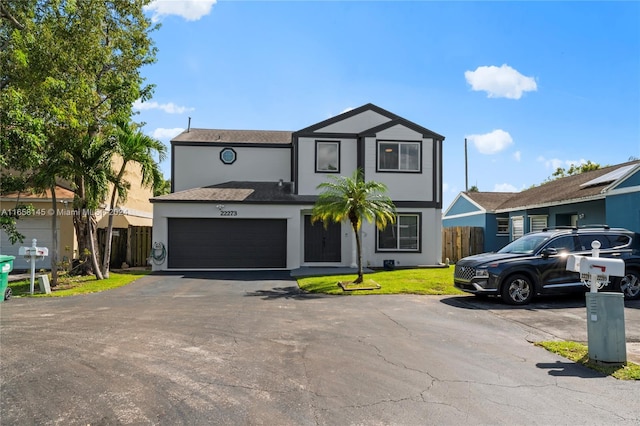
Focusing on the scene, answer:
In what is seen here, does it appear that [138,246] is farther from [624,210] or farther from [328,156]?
[624,210]

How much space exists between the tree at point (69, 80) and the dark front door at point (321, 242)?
29.0 feet

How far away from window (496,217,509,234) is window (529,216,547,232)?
2.54 metres

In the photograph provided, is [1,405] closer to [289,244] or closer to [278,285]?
[278,285]

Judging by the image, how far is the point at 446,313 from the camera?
10070 millimetres

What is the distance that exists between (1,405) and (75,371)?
109 centimetres

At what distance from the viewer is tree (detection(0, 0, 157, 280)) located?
36.5 ft

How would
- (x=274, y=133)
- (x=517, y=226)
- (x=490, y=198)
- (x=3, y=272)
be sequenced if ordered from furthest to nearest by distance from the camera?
(x=490, y=198) → (x=274, y=133) → (x=517, y=226) → (x=3, y=272)

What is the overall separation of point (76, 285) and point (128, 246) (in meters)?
6.51

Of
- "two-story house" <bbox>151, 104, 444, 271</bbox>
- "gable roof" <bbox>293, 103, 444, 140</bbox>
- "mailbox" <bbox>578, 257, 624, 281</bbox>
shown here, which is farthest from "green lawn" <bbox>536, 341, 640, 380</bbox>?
"gable roof" <bbox>293, 103, 444, 140</bbox>

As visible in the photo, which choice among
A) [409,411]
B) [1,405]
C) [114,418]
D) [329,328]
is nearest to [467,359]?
[409,411]

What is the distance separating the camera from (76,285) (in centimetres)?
1467

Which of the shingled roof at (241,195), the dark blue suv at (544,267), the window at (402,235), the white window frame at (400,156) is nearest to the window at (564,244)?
the dark blue suv at (544,267)

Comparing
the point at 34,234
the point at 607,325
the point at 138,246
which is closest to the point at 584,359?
the point at 607,325

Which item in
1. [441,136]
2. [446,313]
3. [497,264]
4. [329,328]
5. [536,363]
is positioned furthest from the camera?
[441,136]
